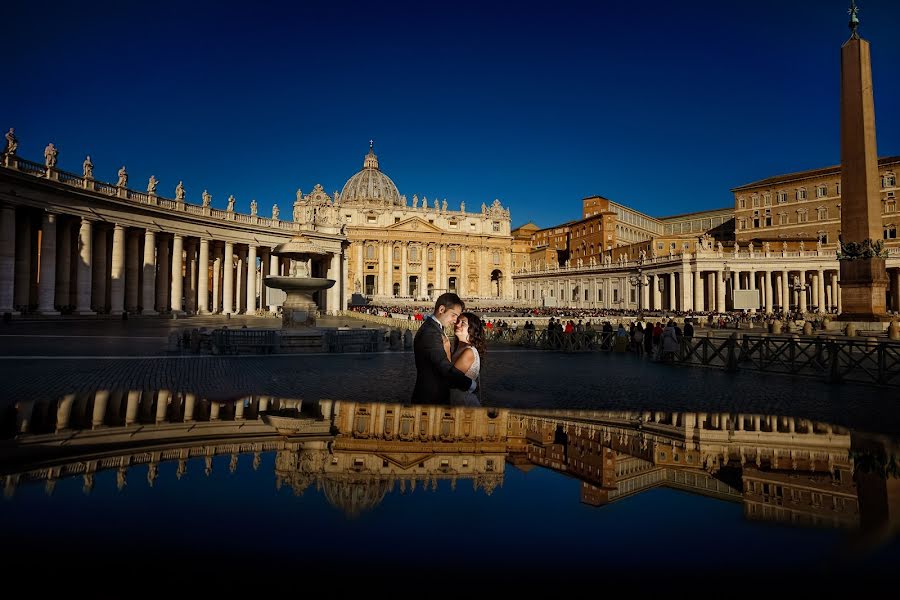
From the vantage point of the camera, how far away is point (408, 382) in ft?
33.9

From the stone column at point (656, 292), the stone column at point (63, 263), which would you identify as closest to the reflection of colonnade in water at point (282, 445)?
the stone column at point (63, 263)

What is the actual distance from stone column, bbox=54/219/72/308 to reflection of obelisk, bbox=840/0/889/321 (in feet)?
129

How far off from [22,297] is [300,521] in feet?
110

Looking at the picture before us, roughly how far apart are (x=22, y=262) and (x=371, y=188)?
275 ft

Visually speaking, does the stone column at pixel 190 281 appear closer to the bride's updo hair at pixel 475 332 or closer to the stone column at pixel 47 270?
the stone column at pixel 47 270

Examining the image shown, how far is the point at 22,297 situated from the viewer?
27922 millimetres

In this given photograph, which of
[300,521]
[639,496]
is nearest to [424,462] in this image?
[300,521]

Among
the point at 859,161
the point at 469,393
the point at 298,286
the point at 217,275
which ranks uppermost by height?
the point at 859,161

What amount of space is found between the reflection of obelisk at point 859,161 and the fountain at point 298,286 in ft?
67.2

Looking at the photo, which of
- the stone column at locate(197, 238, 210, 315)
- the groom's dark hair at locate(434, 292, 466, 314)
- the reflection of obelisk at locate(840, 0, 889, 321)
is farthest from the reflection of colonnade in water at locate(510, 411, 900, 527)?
the stone column at locate(197, 238, 210, 315)

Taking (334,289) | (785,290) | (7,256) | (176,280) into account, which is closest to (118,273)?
(176,280)

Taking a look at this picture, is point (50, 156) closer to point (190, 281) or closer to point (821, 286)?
point (190, 281)

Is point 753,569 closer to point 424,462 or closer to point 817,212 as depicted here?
point 424,462

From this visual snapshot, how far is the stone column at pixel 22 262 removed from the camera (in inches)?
1099
